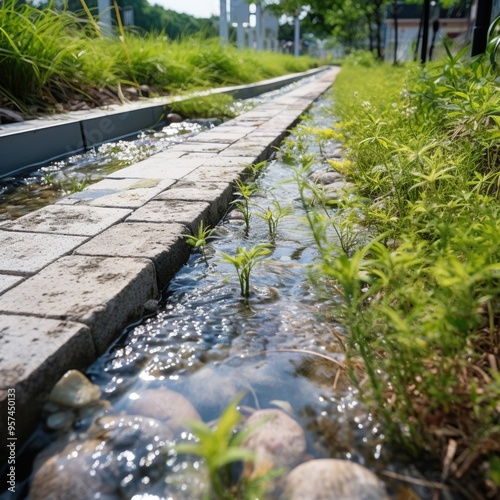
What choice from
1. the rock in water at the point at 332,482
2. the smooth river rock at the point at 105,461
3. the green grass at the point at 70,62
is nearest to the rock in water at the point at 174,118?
the green grass at the point at 70,62

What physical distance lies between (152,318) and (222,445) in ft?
2.93

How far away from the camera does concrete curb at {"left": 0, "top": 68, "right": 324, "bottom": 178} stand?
3.34 meters

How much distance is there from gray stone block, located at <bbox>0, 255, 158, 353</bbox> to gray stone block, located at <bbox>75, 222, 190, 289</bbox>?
55 millimetres

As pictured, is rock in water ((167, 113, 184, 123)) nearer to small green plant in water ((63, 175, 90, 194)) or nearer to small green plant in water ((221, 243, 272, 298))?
small green plant in water ((63, 175, 90, 194))

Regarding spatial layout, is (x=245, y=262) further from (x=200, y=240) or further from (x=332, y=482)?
(x=332, y=482)

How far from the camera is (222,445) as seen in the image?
2.42 ft

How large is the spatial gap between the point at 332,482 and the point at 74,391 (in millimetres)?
655

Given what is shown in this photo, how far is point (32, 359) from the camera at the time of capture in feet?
3.73

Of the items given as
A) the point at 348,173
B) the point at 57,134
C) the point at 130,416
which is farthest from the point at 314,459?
the point at 57,134

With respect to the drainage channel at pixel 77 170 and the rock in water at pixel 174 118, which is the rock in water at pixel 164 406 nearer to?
the drainage channel at pixel 77 170

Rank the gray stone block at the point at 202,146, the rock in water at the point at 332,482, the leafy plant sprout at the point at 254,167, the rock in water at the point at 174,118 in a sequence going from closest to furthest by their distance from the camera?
1. the rock in water at the point at 332,482
2. the leafy plant sprout at the point at 254,167
3. the gray stone block at the point at 202,146
4. the rock in water at the point at 174,118

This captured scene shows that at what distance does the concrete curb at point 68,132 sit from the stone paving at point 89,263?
3.05 ft

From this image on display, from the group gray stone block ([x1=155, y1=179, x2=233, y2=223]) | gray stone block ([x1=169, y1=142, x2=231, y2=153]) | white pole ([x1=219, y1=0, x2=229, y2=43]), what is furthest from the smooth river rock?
white pole ([x1=219, y1=0, x2=229, y2=43])

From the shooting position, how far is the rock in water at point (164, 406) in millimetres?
1162
